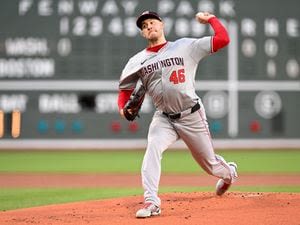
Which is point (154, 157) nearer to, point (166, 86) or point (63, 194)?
point (166, 86)

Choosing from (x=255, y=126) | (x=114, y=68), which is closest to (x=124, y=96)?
(x=114, y=68)

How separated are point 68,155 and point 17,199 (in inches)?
253

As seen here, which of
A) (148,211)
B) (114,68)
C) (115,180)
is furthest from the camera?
(114,68)

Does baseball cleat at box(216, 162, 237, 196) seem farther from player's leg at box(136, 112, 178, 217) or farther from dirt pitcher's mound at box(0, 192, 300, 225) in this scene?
player's leg at box(136, 112, 178, 217)

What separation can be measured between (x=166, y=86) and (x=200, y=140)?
48 centimetres

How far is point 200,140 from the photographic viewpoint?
4312 mm

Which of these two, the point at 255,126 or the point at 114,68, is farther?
the point at 255,126

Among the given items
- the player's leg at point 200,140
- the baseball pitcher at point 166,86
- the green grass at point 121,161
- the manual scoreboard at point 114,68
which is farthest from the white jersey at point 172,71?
the manual scoreboard at point 114,68

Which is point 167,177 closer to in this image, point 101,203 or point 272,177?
point 272,177

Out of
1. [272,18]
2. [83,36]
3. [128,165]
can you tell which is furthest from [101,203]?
[272,18]

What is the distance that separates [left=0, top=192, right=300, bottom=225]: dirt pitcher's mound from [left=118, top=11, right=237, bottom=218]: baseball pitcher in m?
0.29

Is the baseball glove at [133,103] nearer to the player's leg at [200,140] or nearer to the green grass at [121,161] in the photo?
the player's leg at [200,140]

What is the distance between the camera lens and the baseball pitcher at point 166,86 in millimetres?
4047

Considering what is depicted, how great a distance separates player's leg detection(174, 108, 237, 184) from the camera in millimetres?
4246
